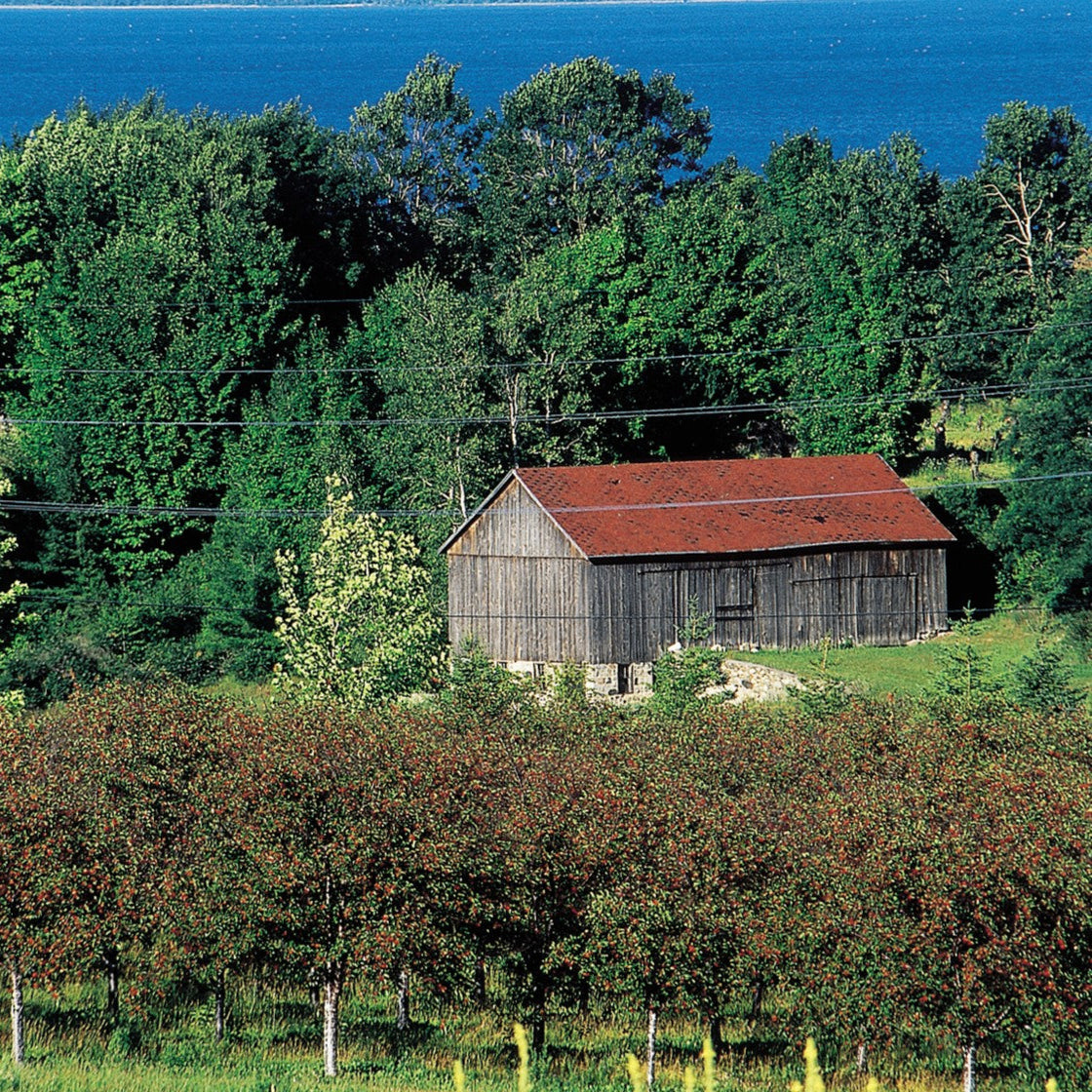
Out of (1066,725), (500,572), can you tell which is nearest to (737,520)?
(500,572)

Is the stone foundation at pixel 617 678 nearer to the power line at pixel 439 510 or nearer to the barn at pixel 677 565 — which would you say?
→ the barn at pixel 677 565

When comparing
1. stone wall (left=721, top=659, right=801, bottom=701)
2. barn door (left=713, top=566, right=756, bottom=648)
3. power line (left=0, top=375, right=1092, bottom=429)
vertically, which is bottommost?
stone wall (left=721, top=659, right=801, bottom=701)

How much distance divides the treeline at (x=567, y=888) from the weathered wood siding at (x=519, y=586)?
999 inches

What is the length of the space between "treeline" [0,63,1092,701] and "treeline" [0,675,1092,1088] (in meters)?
30.8

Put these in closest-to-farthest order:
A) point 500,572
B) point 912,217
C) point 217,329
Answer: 1. point 500,572
2. point 217,329
3. point 912,217

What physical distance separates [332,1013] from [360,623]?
25.5 metres

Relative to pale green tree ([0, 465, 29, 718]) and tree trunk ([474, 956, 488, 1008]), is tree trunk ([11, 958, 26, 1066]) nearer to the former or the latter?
tree trunk ([474, 956, 488, 1008])

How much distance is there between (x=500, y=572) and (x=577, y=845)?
3013 centimetres

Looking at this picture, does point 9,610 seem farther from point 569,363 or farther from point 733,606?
point 733,606

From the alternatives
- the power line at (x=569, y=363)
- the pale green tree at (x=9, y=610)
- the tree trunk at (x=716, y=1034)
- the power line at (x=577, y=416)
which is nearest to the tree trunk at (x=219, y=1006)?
the tree trunk at (x=716, y=1034)

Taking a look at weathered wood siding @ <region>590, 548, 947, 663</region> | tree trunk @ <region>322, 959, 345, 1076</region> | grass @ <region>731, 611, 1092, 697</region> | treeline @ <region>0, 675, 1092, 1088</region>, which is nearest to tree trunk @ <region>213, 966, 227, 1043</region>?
treeline @ <region>0, 675, 1092, 1088</region>

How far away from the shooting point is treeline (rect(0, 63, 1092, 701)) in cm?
6419

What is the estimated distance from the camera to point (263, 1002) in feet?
111

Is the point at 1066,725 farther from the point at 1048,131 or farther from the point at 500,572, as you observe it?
the point at 1048,131
